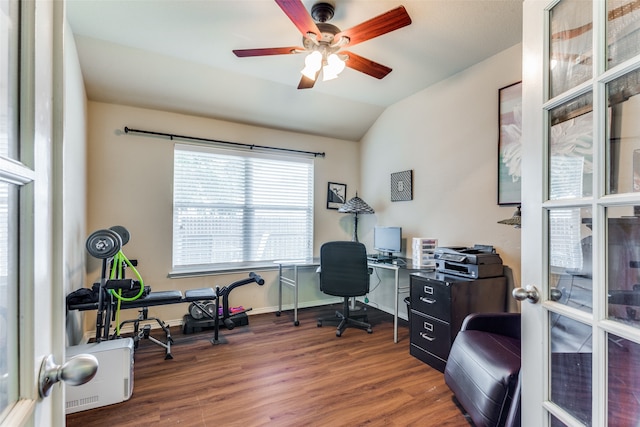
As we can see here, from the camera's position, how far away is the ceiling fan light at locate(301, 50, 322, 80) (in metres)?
2.05

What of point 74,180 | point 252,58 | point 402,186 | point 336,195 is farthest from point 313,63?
Result: point 336,195

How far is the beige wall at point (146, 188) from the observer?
120 inches

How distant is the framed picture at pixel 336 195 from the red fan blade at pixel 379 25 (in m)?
2.47

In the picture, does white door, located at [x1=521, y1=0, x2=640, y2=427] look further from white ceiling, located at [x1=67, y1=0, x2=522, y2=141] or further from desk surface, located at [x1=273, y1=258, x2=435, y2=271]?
desk surface, located at [x1=273, y1=258, x2=435, y2=271]

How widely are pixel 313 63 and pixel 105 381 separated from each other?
252cm

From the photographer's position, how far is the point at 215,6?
2.06m

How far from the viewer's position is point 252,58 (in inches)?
109

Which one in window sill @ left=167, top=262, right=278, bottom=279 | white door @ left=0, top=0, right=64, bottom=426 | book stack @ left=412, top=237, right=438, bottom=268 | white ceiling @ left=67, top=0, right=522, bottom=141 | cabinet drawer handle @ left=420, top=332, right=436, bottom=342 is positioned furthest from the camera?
window sill @ left=167, top=262, right=278, bottom=279

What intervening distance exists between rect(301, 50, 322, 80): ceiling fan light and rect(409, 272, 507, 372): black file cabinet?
1.88 metres

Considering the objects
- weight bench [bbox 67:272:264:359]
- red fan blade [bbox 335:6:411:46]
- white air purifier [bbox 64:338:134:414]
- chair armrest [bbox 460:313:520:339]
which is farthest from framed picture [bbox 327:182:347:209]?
white air purifier [bbox 64:338:134:414]

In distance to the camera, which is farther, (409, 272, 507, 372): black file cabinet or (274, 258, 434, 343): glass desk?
(274, 258, 434, 343): glass desk

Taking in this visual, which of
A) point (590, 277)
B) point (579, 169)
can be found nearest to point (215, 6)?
point (579, 169)

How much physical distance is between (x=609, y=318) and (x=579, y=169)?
41 centimetres

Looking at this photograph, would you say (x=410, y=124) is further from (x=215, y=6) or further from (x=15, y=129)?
(x=15, y=129)
